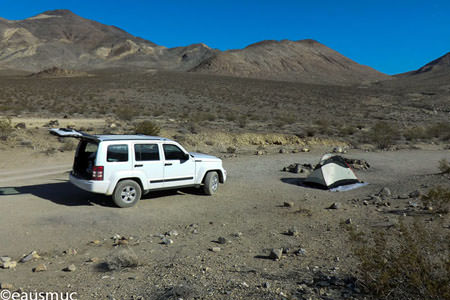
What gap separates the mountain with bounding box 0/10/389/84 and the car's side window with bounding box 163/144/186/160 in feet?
376

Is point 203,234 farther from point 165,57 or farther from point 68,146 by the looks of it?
point 165,57

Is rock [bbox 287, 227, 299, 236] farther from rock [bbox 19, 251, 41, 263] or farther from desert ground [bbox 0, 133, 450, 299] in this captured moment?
rock [bbox 19, 251, 41, 263]

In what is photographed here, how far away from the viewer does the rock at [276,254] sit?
20.5ft

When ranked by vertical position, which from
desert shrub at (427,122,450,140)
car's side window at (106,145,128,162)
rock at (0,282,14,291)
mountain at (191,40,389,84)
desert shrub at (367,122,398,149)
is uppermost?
mountain at (191,40,389,84)

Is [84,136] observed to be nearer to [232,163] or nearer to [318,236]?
[318,236]

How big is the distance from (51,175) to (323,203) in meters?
9.53

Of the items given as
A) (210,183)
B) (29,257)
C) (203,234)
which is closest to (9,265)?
(29,257)

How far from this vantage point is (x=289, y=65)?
145375 millimetres

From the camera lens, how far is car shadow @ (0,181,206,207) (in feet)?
32.0

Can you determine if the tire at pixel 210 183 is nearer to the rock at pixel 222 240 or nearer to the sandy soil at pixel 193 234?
the sandy soil at pixel 193 234

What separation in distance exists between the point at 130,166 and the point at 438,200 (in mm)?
7522

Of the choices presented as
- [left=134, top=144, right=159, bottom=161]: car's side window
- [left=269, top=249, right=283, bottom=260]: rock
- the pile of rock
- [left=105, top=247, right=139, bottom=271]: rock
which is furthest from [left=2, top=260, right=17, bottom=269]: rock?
the pile of rock

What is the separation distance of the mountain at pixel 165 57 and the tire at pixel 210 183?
374 ft

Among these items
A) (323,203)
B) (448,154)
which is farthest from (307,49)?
(323,203)
